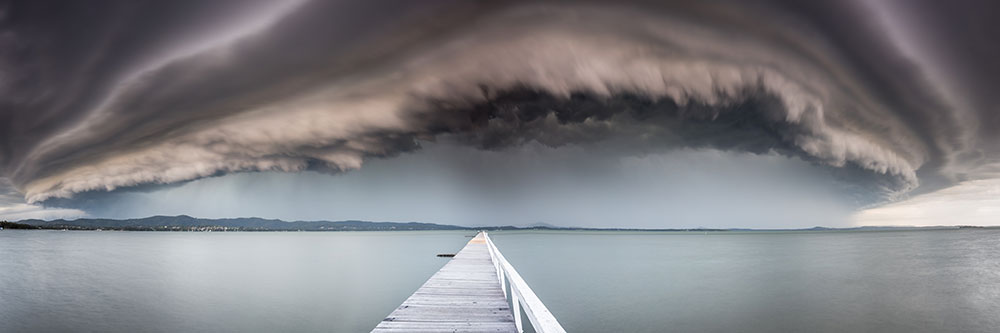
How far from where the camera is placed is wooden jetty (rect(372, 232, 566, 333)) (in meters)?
5.58

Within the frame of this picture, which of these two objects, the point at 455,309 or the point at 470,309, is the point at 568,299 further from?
the point at 455,309

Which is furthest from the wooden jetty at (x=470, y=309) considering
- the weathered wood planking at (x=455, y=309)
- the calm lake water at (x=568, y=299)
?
the calm lake water at (x=568, y=299)

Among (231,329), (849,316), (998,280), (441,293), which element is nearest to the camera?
(441,293)

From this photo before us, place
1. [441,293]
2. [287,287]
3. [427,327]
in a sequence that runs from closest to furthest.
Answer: [427,327] → [441,293] → [287,287]

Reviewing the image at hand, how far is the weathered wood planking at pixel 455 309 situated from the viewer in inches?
300

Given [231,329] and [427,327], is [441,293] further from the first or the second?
[231,329]

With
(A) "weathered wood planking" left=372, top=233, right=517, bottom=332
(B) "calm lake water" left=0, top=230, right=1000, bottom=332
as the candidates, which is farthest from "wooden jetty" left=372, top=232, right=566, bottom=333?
(B) "calm lake water" left=0, top=230, right=1000, bottom=332

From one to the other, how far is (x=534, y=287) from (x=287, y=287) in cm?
A: 1184

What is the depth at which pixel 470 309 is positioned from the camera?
919 cm

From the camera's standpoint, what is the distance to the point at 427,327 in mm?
7574

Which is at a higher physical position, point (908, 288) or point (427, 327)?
point (427, 327)

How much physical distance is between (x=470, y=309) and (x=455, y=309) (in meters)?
0.31

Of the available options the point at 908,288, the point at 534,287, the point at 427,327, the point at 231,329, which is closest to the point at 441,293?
the point at 427,327

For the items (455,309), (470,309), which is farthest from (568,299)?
(455,309)
